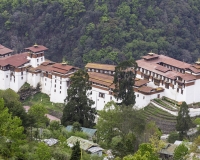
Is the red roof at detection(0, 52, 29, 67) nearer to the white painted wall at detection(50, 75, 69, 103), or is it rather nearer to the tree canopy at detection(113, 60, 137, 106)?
the white painted wall at detection(50, 75, 69, 103)

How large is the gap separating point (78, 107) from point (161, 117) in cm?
954

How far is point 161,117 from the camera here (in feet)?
178

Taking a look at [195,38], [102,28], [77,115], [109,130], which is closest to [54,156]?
[109,130]

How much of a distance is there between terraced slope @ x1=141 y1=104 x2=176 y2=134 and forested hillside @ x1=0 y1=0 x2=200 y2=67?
23.8 metres

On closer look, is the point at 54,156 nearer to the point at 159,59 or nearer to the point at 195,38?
the point at 159,59

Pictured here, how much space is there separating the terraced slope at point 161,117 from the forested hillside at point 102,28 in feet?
78.1

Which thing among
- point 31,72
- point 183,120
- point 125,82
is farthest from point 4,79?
point 183,120

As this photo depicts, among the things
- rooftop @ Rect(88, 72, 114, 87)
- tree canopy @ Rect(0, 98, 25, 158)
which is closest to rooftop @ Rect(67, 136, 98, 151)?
tree canopy @ Rect(0, 98, 25, 158)

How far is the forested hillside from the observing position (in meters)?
80.9

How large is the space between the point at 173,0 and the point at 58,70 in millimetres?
35758

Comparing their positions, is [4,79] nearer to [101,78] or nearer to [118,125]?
[101,78]

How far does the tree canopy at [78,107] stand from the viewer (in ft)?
159

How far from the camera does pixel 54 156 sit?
31953 mm

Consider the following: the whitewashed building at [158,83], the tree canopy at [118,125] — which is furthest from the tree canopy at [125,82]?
the tree canopy at [118,125]
